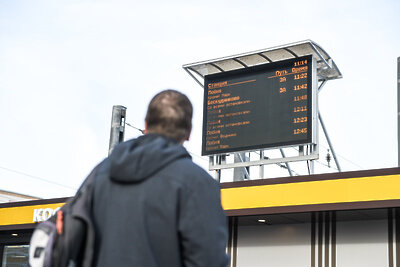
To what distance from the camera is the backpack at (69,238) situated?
209 centimetres

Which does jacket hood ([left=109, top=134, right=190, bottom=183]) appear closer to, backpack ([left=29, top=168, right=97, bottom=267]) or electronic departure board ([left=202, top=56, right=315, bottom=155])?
backpack ([left=29, top=168, right=97, bottom=267])

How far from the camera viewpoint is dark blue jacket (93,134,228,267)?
2.03m

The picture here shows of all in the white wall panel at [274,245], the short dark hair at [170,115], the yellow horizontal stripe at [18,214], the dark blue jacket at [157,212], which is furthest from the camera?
the yellow horizontal stripe at [18,214]

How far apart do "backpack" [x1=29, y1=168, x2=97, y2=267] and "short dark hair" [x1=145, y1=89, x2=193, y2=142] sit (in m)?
0.36

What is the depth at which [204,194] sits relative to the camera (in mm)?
2096

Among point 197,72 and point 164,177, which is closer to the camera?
point 164,177

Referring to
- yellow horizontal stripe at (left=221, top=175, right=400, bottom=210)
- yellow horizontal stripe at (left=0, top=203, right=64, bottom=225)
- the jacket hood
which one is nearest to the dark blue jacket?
the jacket hood

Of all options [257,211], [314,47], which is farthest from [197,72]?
[257,211]

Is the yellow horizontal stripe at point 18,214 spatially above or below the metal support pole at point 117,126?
below

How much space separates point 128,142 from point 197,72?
12.1 metres

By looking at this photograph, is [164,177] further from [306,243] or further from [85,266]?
[306,243]

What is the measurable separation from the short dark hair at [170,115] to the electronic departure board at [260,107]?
9.57m

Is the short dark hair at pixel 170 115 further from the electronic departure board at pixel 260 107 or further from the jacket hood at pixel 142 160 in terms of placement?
the electronic departure board at pixel 260 107

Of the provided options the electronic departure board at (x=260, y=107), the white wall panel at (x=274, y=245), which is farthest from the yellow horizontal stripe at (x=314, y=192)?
the electronic departure board at (x=260, y=107)
